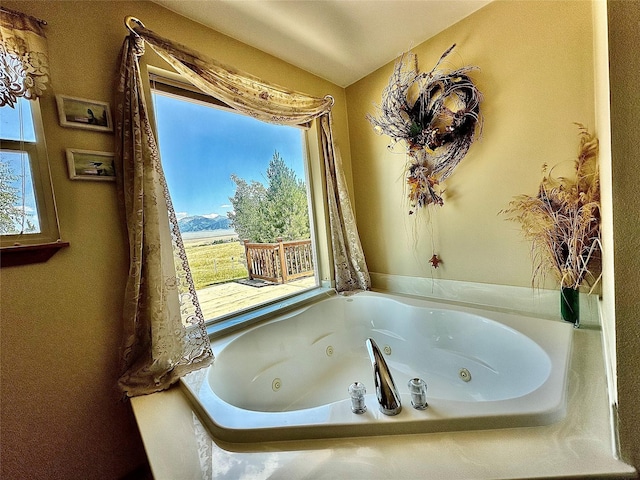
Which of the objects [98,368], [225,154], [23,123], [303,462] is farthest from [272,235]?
[303,462]

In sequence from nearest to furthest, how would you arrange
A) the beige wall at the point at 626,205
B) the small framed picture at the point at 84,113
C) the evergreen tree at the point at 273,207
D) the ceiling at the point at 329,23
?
the beige wall at the point at 626,205 → the small framed picture at the point at 84,113 → the ceiling at the point at 329,23 → the evergreen tree at the point at 273,207

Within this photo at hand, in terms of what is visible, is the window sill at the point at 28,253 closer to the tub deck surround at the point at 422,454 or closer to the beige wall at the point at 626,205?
the tub deck surround at the point at 422,454

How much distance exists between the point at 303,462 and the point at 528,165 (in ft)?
5.67

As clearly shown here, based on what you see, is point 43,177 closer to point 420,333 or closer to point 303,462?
point 303,462

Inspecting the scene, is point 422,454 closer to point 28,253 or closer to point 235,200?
point 28,253

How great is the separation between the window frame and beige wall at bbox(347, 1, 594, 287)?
0.52m

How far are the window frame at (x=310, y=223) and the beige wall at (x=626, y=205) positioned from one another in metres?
1.51

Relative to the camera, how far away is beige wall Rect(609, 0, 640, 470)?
513mm

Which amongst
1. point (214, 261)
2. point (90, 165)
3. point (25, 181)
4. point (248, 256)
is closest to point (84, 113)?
point (90, 165)

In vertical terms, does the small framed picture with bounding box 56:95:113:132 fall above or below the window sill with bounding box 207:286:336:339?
above

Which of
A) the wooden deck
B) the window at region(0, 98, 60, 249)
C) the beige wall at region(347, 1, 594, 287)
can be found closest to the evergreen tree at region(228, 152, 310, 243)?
the wooden deck

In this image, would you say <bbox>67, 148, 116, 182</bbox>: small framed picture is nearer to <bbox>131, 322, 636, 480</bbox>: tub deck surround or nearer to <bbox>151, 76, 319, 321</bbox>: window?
<bbox>151, 76, 319, 321</bbox>: window

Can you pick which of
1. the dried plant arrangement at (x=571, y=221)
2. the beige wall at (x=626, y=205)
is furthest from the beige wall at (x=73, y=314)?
the dried plant arrangement at (x=571, y=221)

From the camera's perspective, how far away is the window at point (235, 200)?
1.52 m
